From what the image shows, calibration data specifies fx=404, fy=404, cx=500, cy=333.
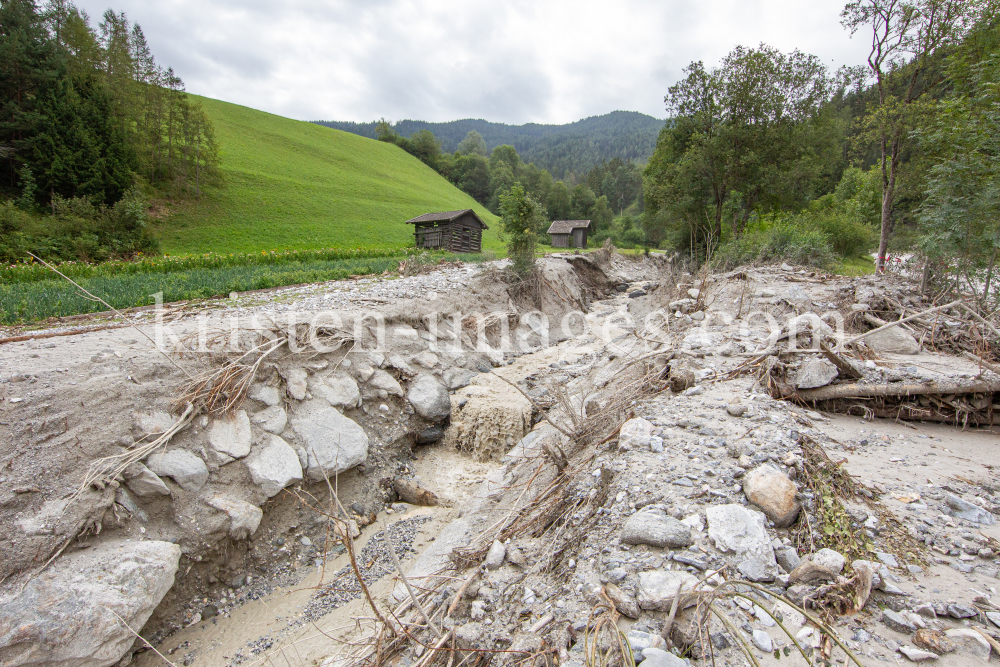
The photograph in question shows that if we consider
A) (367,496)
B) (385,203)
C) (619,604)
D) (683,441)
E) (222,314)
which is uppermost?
(385,203)

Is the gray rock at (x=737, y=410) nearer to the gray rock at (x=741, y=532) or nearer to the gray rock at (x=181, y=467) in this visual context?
the gray rock at (x=741, y=532)

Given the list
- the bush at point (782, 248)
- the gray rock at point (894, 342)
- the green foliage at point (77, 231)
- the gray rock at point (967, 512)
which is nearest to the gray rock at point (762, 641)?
the gray rock at point (967, 512)

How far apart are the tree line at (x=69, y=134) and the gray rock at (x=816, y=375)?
74.5 ft

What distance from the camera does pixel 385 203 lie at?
125ft

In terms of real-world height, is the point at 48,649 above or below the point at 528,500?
below

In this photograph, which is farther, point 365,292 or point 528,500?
point 365,292

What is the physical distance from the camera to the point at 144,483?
4203 millimetres

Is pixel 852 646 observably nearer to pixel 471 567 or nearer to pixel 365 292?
pixel 471 567

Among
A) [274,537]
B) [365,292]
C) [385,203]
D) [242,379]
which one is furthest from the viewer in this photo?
[385,203]

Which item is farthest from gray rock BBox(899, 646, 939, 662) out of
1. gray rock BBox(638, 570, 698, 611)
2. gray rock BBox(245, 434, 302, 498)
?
gray rock BBox(245, 434, 302, 498)

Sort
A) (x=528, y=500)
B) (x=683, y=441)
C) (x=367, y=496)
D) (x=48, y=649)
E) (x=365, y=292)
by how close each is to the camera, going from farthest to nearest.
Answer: (x=365, y=292) < (x=367, y=496) < (x=528, y=500) < (x=683, y=441) < (x=48, y=649)

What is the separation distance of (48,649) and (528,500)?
407 centimetres

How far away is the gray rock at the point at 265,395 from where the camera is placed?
5508 millimetres

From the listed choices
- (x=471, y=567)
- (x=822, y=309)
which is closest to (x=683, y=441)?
(x=471, y=567)
